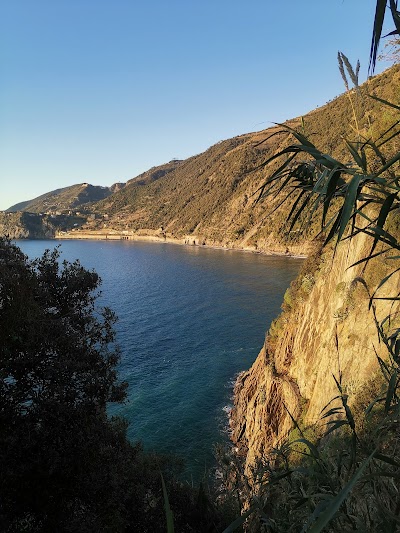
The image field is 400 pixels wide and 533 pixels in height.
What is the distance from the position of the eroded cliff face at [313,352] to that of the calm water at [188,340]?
320cm

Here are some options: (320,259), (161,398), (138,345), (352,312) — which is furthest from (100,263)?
(352,312)

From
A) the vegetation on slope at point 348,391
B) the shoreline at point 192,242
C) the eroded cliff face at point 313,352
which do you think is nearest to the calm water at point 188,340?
the eroded cliff face at point 313,352

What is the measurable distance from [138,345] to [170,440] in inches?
675

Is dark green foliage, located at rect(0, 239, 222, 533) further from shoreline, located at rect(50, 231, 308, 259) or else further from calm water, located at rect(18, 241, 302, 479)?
shoreline, located at rect(50, 231, 308, 259)

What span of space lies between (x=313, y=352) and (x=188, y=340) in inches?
971

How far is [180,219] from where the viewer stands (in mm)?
180625

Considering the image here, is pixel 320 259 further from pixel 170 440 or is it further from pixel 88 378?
pixel 88 378

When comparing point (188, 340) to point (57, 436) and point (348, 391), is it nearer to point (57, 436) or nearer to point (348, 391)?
point (348, 391)

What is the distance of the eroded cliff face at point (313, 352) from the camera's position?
14.2 m

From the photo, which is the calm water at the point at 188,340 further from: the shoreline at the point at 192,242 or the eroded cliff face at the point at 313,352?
the shoreline at the point at 192,242

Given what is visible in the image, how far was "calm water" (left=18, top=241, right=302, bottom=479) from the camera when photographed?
27156mm

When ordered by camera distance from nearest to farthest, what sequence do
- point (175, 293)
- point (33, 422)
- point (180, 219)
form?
point (33, 422)
point (175, 293)
point (180, 219)

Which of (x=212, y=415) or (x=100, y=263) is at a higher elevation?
(x=100, y=263)

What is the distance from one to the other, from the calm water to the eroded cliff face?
320 centimetres
